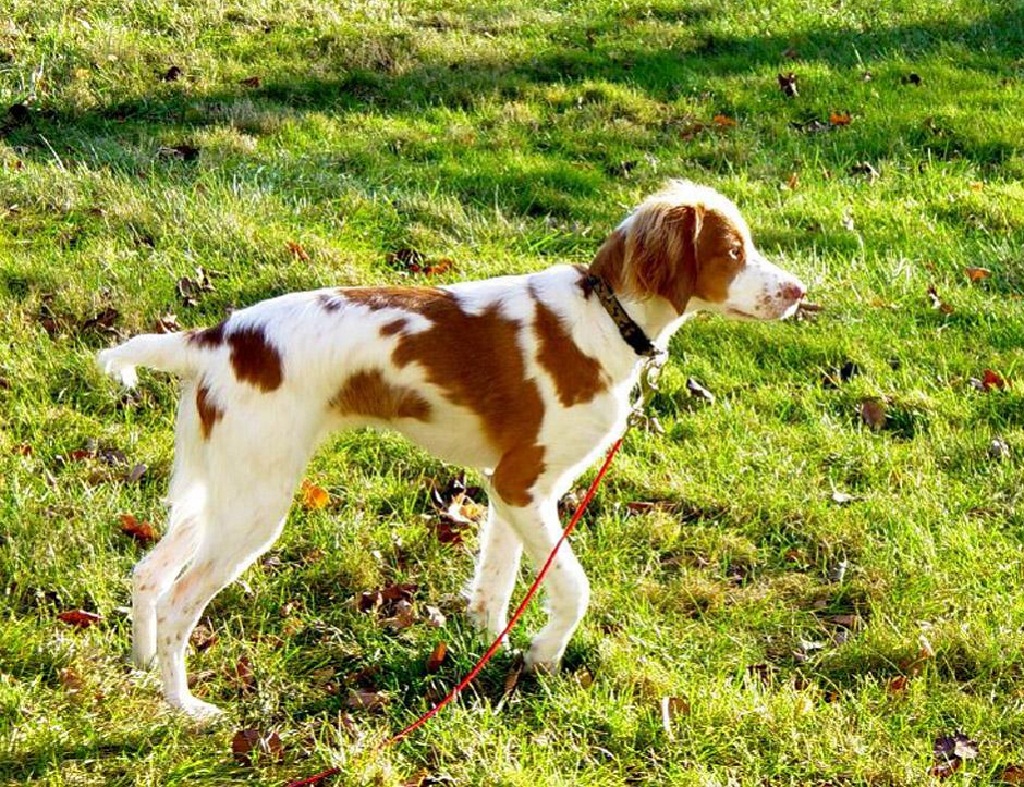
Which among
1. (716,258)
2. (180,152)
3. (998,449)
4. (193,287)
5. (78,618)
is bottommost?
(78,618)

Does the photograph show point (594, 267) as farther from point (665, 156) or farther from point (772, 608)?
point (665, 156)

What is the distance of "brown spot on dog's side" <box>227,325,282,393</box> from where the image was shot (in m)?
3.44

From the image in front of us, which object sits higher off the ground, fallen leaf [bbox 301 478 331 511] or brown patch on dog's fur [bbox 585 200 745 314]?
brown patch on dog's fur [bbox 585 200 745 314]

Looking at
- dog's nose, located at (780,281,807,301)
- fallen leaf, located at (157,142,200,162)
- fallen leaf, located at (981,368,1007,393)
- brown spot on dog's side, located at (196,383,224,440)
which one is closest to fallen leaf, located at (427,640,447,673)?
brown spot on dog's side, located at (196,383,224,440)

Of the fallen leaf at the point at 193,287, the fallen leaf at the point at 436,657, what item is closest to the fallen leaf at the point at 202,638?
the fallen leaf at the point at 436,657

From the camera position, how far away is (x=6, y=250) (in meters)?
6.03

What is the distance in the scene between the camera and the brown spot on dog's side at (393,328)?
11.6 ft

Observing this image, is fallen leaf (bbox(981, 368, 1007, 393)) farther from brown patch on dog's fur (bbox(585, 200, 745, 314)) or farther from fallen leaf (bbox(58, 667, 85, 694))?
fallen leaf (bbox(58, 667, 85, 694))

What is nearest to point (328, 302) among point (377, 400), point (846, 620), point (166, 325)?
point (377, 400)

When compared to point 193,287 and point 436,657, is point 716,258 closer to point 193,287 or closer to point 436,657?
point 436,657

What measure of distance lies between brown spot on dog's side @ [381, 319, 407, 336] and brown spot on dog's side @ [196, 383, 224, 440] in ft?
1.66

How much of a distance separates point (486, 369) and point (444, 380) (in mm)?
126

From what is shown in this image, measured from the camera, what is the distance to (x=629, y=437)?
500cm

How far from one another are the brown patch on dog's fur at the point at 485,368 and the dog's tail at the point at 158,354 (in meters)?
0.47
